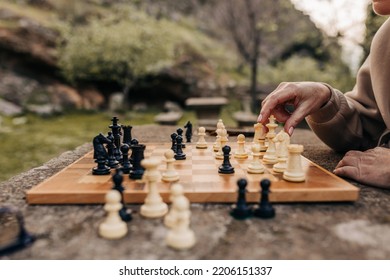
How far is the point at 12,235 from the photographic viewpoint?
44.4 inches

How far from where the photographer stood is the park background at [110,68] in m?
8.58

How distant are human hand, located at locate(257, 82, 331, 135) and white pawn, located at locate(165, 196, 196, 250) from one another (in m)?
1.06

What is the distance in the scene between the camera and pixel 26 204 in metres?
1.39

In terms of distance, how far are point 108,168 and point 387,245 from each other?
1264mm

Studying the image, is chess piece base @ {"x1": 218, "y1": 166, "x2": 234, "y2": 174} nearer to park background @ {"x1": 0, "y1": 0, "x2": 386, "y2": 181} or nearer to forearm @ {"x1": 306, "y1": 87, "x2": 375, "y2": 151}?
forearm @ {"x1": 306, "y1": 87, "x2": 375, "y2": 151}

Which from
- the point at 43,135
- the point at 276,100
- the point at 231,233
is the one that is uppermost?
the point at 276,100

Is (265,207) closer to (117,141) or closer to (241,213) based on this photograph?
(241,213)

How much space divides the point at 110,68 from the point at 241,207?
10.8 meters

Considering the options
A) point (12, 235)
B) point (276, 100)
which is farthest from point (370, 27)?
point (12, 235)

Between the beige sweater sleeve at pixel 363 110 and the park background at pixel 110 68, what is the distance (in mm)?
5490

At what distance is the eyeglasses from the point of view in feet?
3.35

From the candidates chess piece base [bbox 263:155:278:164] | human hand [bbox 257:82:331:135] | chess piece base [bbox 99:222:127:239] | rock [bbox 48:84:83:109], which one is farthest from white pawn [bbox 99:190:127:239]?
rock [bbox 48:84:83:109]

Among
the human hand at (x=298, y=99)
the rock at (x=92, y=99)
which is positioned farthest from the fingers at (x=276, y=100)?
the rock at (x=92, y=99)

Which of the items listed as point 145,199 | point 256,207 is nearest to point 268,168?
point 256,207
